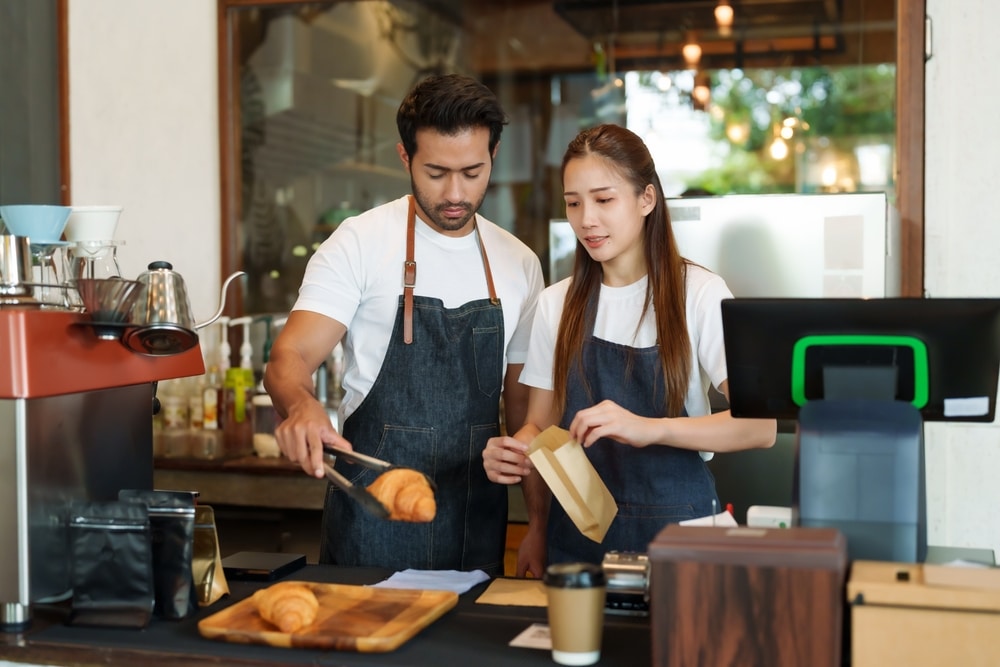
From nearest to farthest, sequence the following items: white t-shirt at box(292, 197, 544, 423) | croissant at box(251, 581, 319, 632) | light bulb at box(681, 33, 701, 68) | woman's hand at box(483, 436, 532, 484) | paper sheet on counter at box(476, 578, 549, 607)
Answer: croissant at box(251, 581, 319, 632) < paper sheet on counter at box(476, 578, 549, 607) < woman's hand at box(483, 436, 532, 484) < white t-shirt at box(292, 197, 544, 423) < light bulb at box(681, 33, 701, 68)

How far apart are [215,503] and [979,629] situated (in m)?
2.77

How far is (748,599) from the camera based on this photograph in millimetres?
1298

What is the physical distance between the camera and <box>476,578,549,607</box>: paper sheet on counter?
1.72 metres

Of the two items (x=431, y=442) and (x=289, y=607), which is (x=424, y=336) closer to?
(x=431, y=442)

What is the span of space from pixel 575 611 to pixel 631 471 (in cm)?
84

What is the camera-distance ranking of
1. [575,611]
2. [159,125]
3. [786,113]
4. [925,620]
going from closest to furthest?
[925,620], [575,611], [159,125], [786,113]

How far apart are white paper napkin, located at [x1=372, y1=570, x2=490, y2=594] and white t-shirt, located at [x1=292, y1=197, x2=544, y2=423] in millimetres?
527

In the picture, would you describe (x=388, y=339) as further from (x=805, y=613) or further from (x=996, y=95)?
(x=996, y=95)

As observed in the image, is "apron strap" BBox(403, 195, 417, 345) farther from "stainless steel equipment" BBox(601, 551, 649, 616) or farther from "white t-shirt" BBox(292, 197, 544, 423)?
"stainless steel equipment" BBox(601, 551, 649, 616)

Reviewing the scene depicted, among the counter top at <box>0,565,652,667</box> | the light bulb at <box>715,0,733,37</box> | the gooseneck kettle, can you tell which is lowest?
the counter top at <box>0,565,652,667</box>

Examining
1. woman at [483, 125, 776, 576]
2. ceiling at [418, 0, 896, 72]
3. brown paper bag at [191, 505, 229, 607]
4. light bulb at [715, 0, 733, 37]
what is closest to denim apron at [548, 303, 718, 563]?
→ woman at [483, 125, 776, 576]

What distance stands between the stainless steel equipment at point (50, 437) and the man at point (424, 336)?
38cm

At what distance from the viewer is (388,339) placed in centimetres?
232

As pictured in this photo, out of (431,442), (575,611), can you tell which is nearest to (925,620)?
(575,611)
